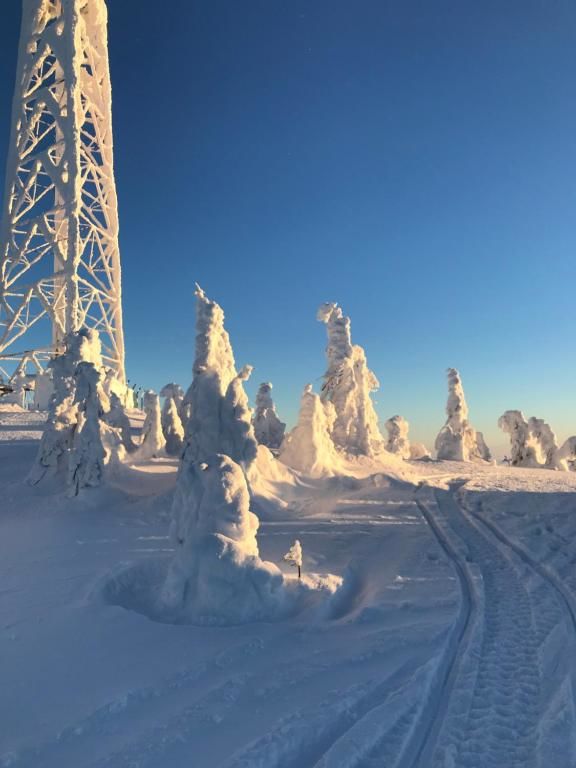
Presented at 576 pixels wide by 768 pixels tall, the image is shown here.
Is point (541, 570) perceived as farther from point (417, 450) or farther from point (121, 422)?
point (417, 450)

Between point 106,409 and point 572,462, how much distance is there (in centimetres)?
3158

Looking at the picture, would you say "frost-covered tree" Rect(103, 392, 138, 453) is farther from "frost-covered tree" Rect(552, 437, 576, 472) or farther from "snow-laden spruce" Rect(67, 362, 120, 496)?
"frost-covered tree" Rect(552, 437, 576, 472)

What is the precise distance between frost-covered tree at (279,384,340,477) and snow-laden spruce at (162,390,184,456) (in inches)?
173

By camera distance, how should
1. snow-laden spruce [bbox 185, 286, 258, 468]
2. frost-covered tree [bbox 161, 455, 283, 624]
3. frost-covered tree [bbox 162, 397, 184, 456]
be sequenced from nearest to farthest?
frost-covered tree [bbox 161, 455, 283, 624] → snow-laden spruce [bbox 185, 286, 258, 468] → frost-covered tree [bbox 162, 397, 184, 456]

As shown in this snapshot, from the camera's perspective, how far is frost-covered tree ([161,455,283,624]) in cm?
712

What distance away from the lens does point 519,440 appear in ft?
112

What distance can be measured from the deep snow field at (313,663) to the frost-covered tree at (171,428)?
8.54m

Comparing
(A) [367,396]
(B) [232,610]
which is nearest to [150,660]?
(B) [232,610]

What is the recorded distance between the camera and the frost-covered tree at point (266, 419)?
29.1 meters

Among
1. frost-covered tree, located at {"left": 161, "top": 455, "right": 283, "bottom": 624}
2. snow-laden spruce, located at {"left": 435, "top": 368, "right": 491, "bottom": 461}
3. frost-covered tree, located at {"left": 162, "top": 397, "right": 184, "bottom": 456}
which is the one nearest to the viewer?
frost-covered tree, located at {"left": 161, "top": 455, "right": 283, "bottom": 624}

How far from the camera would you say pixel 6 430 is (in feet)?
69.7

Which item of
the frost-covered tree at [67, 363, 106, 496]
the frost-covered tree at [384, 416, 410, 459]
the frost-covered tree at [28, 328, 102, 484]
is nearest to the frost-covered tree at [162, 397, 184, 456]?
the frost-covered tree at [28, 328, 102, 484]

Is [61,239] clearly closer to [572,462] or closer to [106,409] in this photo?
[106,409]

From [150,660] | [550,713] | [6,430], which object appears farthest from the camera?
[6,430]
